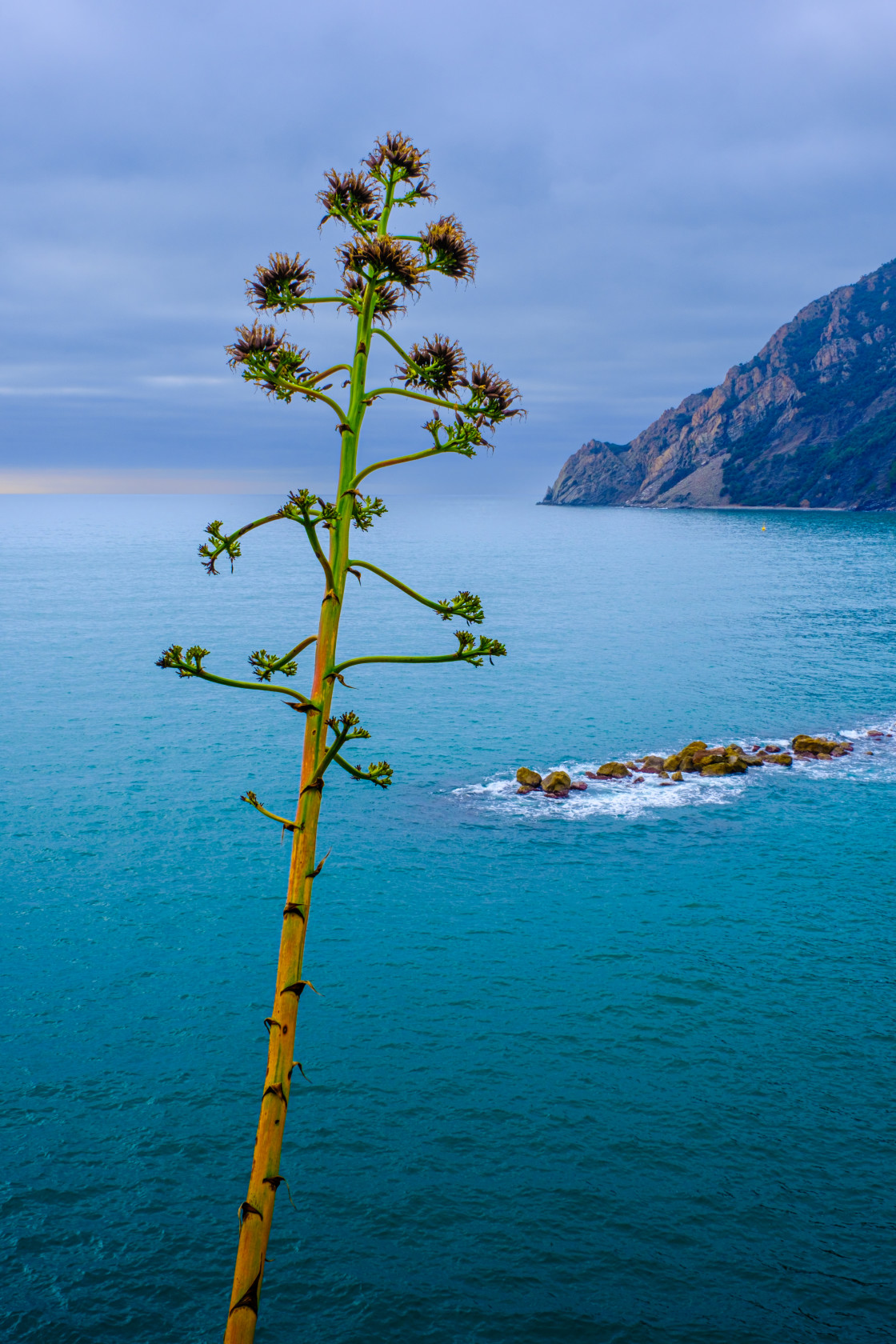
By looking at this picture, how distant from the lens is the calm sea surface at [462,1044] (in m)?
19.4

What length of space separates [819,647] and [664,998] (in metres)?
75.3

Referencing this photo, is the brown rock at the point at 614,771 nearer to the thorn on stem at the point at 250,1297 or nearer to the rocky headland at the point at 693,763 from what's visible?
the rocky headland at the point at 693,763

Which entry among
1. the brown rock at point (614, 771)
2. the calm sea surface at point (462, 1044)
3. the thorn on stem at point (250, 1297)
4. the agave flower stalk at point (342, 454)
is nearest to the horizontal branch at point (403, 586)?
the agave flower stalk at point (342, 454)

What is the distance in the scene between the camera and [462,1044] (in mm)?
27781

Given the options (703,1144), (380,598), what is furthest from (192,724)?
(380,598)

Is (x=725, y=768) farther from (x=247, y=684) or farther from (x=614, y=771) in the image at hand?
(x=247, y=684)

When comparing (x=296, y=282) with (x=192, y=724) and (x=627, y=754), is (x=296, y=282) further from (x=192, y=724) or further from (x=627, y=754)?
(x=192, y=724)

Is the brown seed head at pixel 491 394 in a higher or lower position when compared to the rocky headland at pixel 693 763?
higher

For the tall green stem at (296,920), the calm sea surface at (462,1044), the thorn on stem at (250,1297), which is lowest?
the calm sea surface at (462,1044)

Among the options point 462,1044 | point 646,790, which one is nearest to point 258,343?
point 462,1044

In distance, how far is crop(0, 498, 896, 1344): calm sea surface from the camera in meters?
19.4

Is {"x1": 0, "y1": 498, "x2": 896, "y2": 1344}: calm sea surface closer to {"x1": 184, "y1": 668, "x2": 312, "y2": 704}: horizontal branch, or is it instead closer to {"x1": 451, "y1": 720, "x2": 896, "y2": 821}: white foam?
{"x1": 451, "y1": 720, "x2": 896, "y2": 821}: white foam

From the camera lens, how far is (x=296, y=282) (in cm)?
806

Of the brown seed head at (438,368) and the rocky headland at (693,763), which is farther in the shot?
the rocky headland at (693,763)
